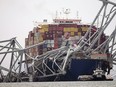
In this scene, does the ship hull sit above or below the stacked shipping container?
below

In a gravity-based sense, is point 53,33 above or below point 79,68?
above

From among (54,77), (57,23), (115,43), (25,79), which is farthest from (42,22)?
(115,43)

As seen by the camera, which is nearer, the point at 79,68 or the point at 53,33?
the point at 79,68

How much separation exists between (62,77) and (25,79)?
12984 mm

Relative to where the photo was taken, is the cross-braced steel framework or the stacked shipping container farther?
the stacked shipping container

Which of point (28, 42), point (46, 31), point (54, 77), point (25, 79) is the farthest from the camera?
point (28, 42)

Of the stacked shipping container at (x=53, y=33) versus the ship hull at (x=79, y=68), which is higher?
the stacked shipping container at (x=53, y=33)

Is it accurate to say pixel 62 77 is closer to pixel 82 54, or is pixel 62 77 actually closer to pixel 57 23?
pixel 82 54

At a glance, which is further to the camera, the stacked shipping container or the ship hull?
the stacked shipping container

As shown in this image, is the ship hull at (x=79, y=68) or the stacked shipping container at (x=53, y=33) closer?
the ship hull at (x=79, y=68)

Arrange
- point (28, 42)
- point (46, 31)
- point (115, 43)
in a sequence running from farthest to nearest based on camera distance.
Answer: point (28, 42), point (46, 31), point (115, 43)

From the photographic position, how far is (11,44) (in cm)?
6444

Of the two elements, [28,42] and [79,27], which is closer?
[79,27]

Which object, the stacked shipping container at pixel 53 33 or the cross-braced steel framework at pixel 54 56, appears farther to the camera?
the stacked shipping container at pixel 53 33
